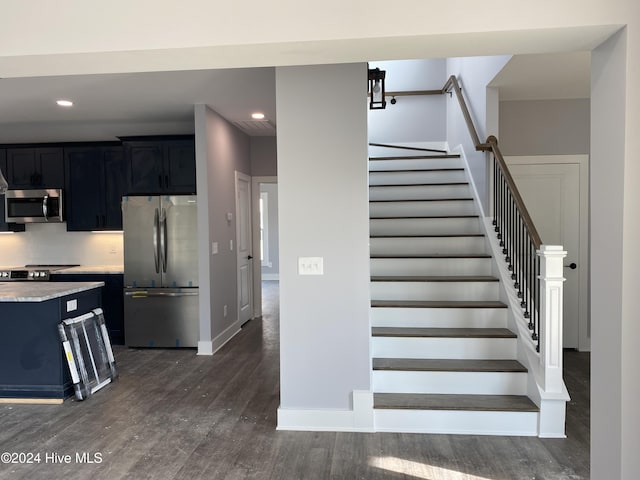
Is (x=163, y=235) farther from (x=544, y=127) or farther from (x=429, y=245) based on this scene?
(x=544, y=127)

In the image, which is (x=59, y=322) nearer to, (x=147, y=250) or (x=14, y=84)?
(x=147, y=250)

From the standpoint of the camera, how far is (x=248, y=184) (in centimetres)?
687

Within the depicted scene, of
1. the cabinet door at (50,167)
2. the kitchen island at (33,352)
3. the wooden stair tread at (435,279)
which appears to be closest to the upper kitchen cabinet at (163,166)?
the cabinet door at (50,167)

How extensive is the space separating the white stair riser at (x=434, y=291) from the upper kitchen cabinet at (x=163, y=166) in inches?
103

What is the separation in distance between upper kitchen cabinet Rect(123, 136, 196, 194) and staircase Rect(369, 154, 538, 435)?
2.15 meters

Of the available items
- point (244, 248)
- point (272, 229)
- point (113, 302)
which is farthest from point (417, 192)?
point (272, 229)

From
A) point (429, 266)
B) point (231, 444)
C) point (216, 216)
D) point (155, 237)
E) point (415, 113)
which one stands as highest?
point (415, 113)

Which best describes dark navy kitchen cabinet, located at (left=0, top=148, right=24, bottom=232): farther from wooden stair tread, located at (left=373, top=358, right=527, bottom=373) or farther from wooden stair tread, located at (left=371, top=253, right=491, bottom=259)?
wooden stair tread, located at (left=373, top=358, right=527, bottom=373)

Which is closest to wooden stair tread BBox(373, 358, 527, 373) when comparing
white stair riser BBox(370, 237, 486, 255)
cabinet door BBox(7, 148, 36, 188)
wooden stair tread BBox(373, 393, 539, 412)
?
wooden stair tread BBox(373, 393, 539, 412)

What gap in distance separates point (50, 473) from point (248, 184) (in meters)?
4.68

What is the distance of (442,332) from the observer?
3.75m

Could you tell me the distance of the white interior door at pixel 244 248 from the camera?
6.41m

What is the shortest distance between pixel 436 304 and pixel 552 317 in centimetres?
103

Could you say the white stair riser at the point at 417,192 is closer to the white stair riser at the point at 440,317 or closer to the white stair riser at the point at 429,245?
the white stair riser at the point at 429,245
